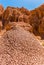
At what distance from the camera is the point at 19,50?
17.9ft

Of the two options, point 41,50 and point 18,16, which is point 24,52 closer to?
point 41,50

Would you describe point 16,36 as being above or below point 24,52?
above

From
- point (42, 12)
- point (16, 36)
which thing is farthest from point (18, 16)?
point (16, 36)

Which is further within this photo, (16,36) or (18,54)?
(16,36)

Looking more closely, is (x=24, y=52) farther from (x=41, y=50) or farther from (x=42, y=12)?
(x=42, y=12)

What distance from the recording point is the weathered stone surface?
5.19 metres

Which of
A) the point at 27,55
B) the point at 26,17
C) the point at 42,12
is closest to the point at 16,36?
the point at 27,55

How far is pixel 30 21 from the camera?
28078 millimetres

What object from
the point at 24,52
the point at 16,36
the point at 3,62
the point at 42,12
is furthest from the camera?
the point at 42,12

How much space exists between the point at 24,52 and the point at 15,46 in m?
0.32

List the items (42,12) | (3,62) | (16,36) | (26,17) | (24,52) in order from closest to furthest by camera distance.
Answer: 1. (3,62)
2. (24,52)
3. (16,36)
4. (42,12)
5. (26,17)

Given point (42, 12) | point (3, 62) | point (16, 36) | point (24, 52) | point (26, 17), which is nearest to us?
point (3, 62)

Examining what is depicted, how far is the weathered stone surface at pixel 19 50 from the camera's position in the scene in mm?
5191

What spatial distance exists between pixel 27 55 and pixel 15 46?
450 millimetres
